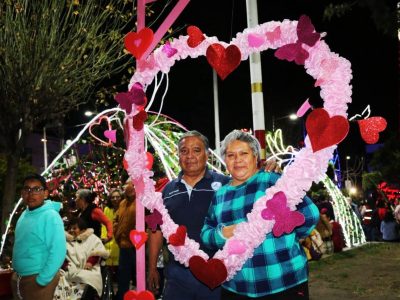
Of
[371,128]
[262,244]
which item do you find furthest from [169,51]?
[262,244]

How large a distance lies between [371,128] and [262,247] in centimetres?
114

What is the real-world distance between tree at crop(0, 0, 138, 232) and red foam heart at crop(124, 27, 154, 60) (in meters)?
4.20

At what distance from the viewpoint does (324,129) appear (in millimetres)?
3617

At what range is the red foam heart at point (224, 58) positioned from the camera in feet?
13.8

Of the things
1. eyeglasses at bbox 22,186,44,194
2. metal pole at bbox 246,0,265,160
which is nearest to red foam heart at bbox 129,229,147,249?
eyeglasses at bbox 22,186,44,194

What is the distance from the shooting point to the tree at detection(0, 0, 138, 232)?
8461 mm

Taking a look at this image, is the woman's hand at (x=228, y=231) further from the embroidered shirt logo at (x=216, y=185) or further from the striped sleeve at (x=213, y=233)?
the embroidered shirt logo at (x=216, y=185)

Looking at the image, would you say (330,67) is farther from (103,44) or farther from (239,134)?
(103,44)

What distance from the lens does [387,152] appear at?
125ft

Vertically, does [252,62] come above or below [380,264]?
above

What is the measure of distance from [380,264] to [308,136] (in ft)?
34.2

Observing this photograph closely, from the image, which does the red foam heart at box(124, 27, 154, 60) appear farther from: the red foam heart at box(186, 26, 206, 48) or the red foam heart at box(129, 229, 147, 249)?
the red foam heart at box(129, 229, 147, 249)

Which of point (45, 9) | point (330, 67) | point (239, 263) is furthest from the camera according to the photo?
point (45, 9)

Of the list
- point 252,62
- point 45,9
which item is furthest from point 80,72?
point 252,62
